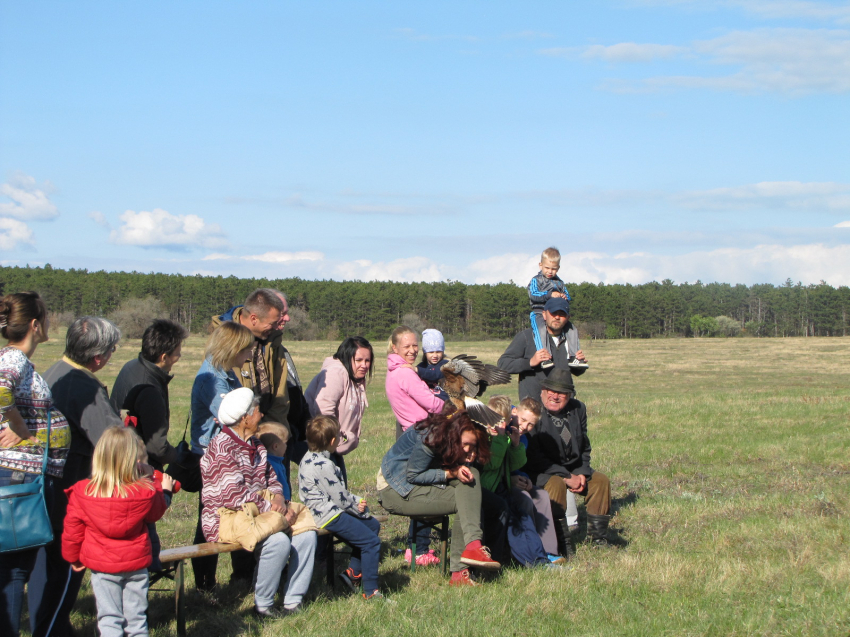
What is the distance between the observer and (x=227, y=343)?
17.1 ft

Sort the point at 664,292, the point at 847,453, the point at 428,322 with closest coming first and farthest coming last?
the point at 847,453 < the point at 428,322 < the point at 664,292

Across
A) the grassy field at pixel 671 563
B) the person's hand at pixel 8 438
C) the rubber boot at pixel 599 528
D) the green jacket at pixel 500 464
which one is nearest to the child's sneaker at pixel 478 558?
the grassy field at pixel 671 563

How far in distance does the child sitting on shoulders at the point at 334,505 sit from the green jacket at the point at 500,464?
1.02 metres

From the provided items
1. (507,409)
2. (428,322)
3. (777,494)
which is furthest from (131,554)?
(428,322)

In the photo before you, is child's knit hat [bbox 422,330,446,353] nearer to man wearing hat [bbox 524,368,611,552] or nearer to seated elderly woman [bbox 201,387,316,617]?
man wearing hat [bbox 524,368,611,552]

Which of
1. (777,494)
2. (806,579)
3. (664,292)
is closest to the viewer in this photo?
(806,579)

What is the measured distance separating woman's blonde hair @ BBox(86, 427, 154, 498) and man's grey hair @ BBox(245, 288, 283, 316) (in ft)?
6.29

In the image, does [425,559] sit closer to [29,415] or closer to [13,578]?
[13,578]

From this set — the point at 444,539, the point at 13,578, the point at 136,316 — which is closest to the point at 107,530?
the point at 13,578

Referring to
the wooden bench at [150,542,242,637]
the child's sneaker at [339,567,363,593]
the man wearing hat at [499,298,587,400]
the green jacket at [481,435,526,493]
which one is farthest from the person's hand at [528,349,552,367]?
the wooden bench at [150,542,242,637]

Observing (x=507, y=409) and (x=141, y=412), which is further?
(x=507, y=409)

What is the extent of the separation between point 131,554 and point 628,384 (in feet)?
99.9

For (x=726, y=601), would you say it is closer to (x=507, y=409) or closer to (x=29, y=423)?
(x=507, y=409)

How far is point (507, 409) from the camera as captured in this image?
20.1 feet
